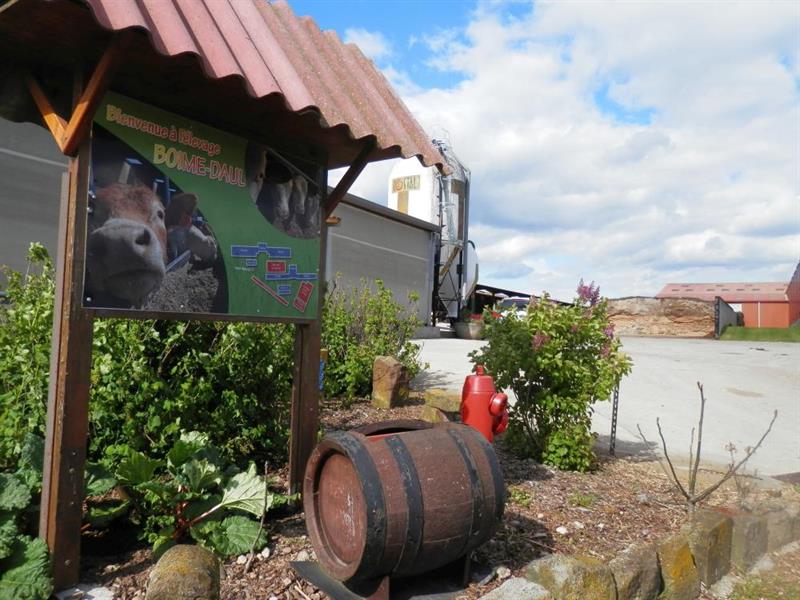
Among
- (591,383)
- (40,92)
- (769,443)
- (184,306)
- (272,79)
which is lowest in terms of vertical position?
(769,443)

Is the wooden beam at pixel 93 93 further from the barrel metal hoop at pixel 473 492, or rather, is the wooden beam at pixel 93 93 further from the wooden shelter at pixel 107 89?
the barrel metal hoop at pixel 473 492

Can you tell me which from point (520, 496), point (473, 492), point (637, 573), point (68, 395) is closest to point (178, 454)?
point (68, 395)

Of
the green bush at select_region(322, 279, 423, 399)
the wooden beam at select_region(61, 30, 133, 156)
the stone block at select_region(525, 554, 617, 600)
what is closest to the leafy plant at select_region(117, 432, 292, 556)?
the stone block at select_region(525, 554, 617, 600)

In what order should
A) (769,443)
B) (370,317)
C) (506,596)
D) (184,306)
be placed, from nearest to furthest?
1. (506,596)
2. (184,306)
3. (769,443)
4. (370,317)

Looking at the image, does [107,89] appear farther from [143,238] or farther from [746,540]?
[746,540]

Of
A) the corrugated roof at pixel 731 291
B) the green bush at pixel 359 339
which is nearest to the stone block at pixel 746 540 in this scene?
the green bush at pixel 359 339

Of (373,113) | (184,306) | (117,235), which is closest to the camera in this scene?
(117,235)

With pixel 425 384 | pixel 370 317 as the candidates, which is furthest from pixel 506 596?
pixel 425 384

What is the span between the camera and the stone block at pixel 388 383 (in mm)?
7645

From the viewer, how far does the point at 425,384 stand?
10016 mm

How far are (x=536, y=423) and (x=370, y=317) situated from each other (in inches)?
142

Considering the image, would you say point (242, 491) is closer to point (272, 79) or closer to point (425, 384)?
point (272, 79)

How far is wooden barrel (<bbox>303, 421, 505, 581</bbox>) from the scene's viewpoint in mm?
2748

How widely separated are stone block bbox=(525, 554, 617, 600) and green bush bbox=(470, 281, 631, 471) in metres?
2.23
